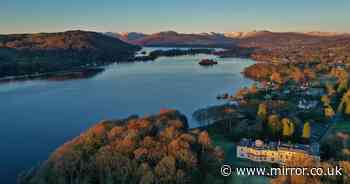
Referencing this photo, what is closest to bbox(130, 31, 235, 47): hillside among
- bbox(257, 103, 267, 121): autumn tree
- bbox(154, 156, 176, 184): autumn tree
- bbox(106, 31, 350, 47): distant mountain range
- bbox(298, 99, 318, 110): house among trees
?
bbox(106, 31, 350, 47): distant mountain range

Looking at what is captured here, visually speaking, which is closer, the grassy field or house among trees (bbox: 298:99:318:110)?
the grassy field

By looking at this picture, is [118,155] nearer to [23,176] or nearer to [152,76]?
[23,176]

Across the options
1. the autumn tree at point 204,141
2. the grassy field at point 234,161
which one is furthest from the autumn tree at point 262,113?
the autumn tree at point 204,141

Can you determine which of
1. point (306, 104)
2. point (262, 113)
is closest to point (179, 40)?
point (306, 104)

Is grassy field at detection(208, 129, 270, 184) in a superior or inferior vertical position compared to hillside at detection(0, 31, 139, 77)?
inferior

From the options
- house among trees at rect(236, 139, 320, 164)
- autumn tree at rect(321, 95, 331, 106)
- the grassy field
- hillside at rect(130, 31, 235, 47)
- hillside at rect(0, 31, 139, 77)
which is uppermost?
hillside at rect(130, 31, 235, 47)

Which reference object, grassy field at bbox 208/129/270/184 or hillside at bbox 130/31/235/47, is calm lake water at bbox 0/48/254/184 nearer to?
Answer: grassy field at bbox 208/129/270/184

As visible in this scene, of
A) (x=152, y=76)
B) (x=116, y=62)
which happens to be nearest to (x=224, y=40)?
(x=116, y=62)

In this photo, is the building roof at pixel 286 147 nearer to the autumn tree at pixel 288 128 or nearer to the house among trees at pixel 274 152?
the house among trees at pixel 274 152
